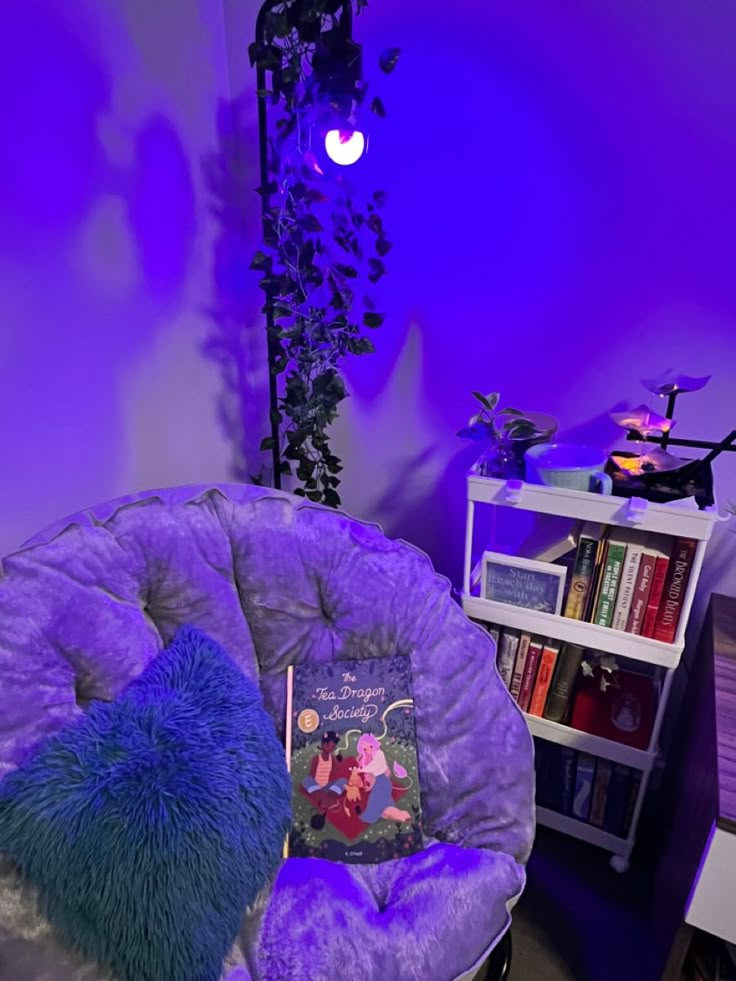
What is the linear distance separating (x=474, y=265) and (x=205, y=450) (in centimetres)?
86

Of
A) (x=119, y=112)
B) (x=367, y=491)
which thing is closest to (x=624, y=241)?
(x=367, y=491)

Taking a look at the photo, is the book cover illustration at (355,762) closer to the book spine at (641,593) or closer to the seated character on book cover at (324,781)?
the seated character on book cover at (324,781)

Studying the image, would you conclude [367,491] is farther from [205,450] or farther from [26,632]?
[26,632]

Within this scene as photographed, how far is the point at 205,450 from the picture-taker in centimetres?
169

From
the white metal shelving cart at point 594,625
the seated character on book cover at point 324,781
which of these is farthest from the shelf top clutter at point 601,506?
the seated character on book cover at point 324,781

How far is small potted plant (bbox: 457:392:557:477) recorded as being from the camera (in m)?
1.24

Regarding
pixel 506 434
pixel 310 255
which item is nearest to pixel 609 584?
pixel 506 434

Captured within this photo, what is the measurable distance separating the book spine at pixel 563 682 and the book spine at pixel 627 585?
13 cm

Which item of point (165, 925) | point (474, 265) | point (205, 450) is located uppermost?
point (474, 265)

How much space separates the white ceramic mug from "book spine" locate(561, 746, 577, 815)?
26.2 inches

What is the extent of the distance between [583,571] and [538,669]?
275 mm

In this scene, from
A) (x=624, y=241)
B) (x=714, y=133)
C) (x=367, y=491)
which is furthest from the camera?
(x=367, y=491)

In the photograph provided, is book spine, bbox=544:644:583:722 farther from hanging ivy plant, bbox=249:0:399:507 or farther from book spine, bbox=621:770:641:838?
hanging ivy plant, bbox=249:0:399:507

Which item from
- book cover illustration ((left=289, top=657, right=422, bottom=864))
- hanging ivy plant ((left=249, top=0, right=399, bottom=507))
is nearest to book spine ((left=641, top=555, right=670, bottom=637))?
book cover illustration ((left=289, top=657, right=422, bottom=864))
